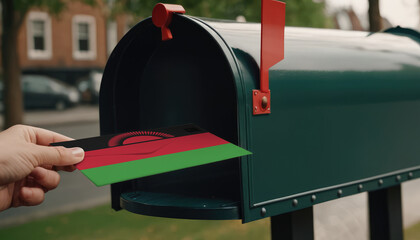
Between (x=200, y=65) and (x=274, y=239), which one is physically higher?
(x=200, y=65)

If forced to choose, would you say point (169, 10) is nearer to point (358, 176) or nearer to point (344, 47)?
point (344, 47)

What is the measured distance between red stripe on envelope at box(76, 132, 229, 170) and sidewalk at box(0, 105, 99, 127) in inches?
531

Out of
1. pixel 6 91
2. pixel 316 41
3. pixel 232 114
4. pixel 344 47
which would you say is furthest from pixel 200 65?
pixel 6 91

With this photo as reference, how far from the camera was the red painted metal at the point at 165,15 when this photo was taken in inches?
63.9

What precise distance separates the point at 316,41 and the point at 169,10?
0.58 metres

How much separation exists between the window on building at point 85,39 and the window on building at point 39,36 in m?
1.33

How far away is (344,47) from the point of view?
6.23ft

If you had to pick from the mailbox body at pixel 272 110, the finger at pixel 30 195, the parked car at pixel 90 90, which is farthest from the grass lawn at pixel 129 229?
the parked car at pixel 90 90

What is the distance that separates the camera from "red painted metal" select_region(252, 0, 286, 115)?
5.02 ft

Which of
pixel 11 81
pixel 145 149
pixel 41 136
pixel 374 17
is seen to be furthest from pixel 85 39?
pixel 145 149

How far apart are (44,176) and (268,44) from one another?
853mm

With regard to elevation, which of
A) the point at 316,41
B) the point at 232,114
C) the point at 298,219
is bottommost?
the point at 298,219

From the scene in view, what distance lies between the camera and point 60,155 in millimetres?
1356

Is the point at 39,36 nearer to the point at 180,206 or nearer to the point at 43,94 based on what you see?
the point at 43,94
